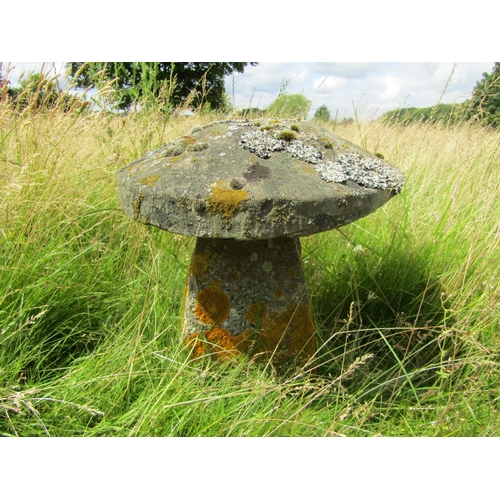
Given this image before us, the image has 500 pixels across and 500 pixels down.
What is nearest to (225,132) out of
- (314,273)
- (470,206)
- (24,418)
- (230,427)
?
(314,273)

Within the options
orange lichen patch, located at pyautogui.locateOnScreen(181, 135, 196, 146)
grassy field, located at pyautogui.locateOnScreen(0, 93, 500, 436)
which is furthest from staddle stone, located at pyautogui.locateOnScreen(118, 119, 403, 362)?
grassy field, located at pyautogui.locateOnScreen(0, 93, 500, 436)

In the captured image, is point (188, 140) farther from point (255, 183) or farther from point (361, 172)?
point (361, 172)

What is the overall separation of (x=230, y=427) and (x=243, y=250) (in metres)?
0.87

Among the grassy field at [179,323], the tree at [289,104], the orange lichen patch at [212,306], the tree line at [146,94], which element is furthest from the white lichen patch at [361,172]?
the tree at [289,104]

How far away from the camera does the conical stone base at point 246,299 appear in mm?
2201

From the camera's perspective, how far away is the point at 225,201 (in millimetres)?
1684

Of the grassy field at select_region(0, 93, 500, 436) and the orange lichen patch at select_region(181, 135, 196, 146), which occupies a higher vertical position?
the orange lichen patch at select_region(181, 135, 196, 146)

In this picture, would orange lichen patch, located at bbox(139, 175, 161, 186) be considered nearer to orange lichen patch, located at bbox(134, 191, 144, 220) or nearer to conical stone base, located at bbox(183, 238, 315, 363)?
orange lichen patch, located at bbox(134, 191, 144, 220)

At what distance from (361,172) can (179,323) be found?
1.28 meters

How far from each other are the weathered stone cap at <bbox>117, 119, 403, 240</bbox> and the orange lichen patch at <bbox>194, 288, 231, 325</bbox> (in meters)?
0.56

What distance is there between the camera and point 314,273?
9.36 feet

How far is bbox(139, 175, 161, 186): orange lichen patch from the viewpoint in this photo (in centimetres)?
186

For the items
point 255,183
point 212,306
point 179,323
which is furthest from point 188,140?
point 179,323

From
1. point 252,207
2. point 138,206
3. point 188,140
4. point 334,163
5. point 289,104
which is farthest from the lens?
point 289,104
